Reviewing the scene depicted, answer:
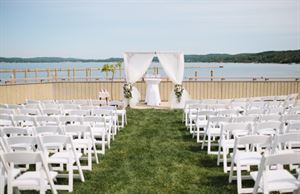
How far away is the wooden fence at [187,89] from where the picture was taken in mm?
16500

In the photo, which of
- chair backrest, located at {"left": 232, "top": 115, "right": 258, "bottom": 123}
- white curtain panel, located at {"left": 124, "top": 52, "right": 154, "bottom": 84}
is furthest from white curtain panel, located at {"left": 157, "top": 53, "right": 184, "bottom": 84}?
chair backrest, located at {"left": 232, "top": 115, "right": 258, "bottom": 123}

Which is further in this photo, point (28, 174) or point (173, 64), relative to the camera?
point (173, 64)

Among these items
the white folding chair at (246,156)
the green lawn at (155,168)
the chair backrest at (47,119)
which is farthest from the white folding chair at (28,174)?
the white folding chair at (246,156)

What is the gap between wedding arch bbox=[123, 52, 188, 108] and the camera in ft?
49.6

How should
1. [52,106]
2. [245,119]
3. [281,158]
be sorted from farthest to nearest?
1. [52,106]
2. [245,119]
3. [281,158]

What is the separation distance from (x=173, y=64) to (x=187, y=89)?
2.01 meters

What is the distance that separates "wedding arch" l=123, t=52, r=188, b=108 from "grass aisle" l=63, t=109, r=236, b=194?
5.83 m

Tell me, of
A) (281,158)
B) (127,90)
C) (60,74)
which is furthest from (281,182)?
(60,74)

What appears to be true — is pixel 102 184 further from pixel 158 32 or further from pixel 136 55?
pixel 158 32

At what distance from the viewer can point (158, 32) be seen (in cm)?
3966

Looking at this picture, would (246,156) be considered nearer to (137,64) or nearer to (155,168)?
(155,168)

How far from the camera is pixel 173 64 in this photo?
50.2 ft

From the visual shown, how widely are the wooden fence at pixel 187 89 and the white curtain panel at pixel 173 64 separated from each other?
1.54m

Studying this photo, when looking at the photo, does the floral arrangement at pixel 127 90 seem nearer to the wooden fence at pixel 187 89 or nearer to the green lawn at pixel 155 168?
the wooden fence at pixel 187 89
